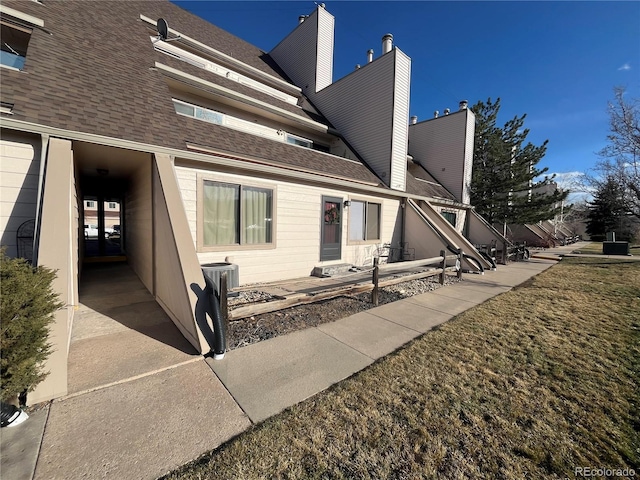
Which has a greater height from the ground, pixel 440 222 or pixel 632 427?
pixel 440 222

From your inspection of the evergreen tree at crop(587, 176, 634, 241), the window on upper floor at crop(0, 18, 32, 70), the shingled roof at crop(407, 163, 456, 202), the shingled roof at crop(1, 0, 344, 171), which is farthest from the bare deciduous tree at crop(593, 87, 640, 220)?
the window on upper floor at crop(0, 18, 32, 70)

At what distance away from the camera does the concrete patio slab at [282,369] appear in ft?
8.61

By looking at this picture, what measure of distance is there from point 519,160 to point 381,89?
39.4ft

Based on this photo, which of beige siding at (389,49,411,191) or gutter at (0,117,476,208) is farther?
beige siding at (389,49,411,191)

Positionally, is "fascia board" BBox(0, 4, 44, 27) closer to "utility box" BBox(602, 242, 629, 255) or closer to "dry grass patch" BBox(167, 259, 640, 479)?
"dry grass patch" BBox(167, 259, 640, 479)

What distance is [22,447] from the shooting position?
1980mm

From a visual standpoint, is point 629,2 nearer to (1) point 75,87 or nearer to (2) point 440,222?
(2) point 440,222

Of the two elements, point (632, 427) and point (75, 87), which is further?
point (75, 87)

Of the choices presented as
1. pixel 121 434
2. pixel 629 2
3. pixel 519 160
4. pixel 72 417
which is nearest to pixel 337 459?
pixel 121 434

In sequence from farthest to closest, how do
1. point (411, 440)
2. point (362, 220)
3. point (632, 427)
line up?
point (362, 220)
point (632, 427)
point (411, 440)

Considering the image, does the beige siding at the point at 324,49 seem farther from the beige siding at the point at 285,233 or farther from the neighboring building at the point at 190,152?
the beige siding at the point at 285,233

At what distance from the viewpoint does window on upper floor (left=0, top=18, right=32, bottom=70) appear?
208 inches

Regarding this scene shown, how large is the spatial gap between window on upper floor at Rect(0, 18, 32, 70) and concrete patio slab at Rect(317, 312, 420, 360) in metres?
8.26

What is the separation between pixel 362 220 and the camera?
9633mm
